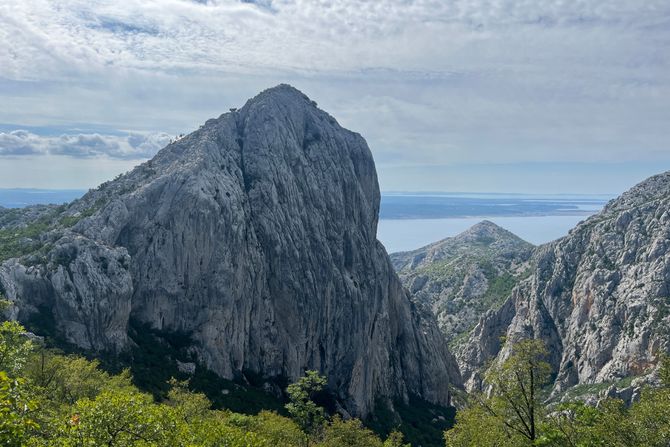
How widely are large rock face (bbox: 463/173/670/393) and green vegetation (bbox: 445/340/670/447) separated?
91294 millimetres

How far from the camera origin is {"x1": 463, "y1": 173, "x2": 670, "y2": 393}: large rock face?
128500 millimetres

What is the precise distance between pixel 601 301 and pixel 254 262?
108836 mm

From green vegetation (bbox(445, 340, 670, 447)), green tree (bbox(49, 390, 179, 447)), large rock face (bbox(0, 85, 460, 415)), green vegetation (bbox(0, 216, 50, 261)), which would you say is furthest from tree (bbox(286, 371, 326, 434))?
green vegetation (bbox(0, 216, 50, 261))

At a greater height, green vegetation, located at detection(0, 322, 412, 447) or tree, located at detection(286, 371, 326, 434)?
green vegetation, located at detection(0, 322, 412, 447)

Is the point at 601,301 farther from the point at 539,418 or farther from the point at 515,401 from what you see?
the point at 515,401

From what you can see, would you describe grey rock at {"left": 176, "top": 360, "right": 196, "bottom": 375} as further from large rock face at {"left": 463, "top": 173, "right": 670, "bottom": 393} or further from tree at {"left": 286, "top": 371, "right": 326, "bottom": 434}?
large rock face at {"left": 463, "top": 173, "right": 670, "bottom": 393}

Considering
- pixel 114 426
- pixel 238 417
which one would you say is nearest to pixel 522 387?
pixel 114 426

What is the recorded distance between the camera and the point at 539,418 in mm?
37750

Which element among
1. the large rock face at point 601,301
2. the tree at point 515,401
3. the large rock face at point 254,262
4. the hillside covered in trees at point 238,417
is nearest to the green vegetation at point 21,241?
the large rock face at point 254,262

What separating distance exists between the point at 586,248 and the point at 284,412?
435ft

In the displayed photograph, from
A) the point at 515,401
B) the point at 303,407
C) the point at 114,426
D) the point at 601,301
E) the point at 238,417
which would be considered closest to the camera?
the point at 114,426

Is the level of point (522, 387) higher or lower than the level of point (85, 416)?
lower

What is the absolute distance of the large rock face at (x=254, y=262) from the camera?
7406 centimetres

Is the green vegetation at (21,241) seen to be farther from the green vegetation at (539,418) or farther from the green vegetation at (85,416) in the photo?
the green vegetation at (539,418)
